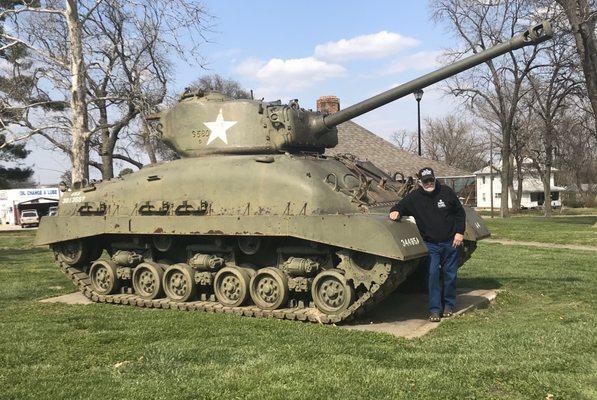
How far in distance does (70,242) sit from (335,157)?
482 centimetres

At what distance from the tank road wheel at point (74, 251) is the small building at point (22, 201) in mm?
40353

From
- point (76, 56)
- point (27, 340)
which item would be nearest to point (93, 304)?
point (27, 340)

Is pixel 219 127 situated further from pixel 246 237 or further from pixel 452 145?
pixel 452 145

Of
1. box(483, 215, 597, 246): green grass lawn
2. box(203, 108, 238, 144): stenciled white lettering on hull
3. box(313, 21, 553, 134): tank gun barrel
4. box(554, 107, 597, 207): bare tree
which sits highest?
box(554, 107, 597, 207): bare tree

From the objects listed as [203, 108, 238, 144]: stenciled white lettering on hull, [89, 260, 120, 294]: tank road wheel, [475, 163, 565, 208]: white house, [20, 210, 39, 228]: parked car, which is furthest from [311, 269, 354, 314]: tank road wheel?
[475, 163, 565, 208]: white house

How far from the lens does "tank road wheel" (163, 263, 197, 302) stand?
31.0 feet

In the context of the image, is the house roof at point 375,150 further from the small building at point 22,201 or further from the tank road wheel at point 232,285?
the tank road wheel at point 232,285

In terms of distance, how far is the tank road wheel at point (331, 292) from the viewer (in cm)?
790

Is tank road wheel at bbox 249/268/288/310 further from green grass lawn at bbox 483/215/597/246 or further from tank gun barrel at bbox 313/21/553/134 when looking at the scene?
green grass lawn at bbox 483/215/597/246

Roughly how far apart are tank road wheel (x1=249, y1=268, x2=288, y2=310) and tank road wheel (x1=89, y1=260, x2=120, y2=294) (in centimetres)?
284

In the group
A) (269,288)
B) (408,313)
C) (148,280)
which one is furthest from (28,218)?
(408,313)

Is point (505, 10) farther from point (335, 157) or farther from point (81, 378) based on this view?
point (81, 378)

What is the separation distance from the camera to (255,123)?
9492mm

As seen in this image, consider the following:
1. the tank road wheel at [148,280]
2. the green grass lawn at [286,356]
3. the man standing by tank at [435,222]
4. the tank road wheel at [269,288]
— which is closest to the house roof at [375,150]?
the tank road wheel at [148,280]
